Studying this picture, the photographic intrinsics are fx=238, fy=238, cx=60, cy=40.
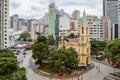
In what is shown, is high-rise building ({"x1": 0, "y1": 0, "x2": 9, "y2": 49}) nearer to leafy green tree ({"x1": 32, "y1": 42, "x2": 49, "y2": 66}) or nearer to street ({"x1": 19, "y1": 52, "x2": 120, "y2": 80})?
street ({"x1": 19, "y1": 52, "x2": 120, "y2": 80})

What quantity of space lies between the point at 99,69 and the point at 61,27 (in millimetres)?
131561

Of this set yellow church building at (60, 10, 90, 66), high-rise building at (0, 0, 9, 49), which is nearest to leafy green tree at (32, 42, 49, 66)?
yellow church building at (60, 10, 90, 66)

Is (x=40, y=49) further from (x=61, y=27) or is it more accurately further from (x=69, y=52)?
(x=61, y=27)

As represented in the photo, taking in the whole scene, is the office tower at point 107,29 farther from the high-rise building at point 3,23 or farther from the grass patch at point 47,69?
the grass patch at point 47,69

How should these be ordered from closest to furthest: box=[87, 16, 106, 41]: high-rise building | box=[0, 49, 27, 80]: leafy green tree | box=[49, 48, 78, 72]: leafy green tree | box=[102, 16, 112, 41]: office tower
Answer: box=[0, 49, 27, 80]: leafy green tree, box=[49, 48, 78, 72]: leafy green tree, box=[87, 16, 106, 41]: high-rise building, box=[102, 16, 112, 41]: office tower

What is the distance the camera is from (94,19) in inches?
5797

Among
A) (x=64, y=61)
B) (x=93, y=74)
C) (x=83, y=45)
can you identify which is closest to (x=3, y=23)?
(x=83, y=45)

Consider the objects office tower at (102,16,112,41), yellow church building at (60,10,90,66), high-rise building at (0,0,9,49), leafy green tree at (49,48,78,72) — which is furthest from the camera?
office tower at (102,16,112,41)

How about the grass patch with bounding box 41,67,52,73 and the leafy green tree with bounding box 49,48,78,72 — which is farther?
the grass patch with bounding box 41,67,52,73

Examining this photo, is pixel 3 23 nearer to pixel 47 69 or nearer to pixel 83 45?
pixel 47 69

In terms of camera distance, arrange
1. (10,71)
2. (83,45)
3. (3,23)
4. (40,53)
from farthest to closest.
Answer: (3,23)
(83,45)
(40,53)
(10,71)

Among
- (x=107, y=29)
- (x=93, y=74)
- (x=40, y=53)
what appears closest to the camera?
(x=93, y=74)

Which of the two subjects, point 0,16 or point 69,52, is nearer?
point 69,52

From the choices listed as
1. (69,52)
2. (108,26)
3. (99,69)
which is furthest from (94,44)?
(108,26)
